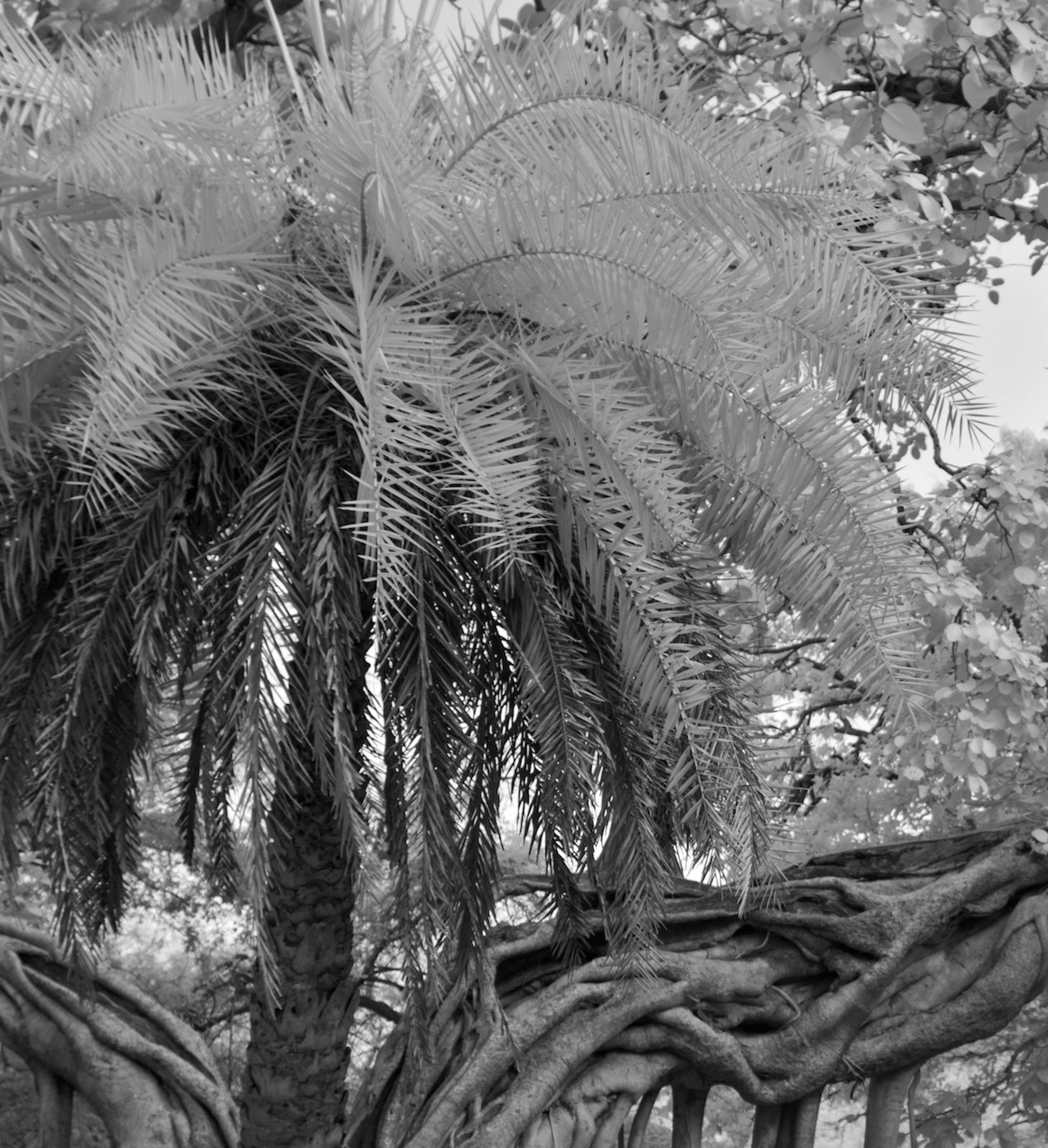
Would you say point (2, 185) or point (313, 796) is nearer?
point (2, 185)

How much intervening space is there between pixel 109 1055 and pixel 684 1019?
170 centimetres

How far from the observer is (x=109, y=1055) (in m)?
3.69

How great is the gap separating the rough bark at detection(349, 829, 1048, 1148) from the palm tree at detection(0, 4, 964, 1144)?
1.51 m

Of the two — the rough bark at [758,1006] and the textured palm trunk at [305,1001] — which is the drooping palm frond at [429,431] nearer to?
the textured palm trunk at [305,1001]

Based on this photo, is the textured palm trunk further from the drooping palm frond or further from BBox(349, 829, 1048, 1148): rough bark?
BBox(349, 829, 1048, 1148): rough bark

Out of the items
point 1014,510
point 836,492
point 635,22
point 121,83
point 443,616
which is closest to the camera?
point 121,83

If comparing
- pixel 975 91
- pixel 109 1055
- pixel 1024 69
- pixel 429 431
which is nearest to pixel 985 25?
pixel 1024 69

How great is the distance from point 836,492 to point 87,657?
3.68 ft

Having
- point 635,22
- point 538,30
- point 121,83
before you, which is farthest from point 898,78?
point 121,83

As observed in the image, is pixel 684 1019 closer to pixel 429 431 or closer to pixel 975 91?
pixel 429 431

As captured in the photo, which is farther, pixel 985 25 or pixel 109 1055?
pixel 109 1055

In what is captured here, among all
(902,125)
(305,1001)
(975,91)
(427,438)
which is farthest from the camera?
(975,91)

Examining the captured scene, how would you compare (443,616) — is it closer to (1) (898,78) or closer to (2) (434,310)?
(2) (434,310)

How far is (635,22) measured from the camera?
348 centimetres
